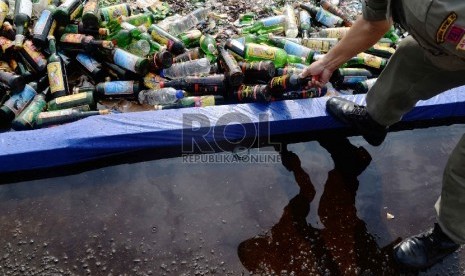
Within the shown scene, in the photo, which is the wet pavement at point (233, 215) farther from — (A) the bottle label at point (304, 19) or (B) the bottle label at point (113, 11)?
(B) the bottle label at point (113, 11)

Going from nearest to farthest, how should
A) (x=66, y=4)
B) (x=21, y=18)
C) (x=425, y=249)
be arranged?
(x=425, y=249) → (x=21, y=18) → (x=66, y=4)

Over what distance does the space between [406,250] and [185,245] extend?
1444mm

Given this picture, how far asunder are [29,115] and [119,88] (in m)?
0.75

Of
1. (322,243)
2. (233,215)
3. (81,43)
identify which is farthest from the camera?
(81,43)

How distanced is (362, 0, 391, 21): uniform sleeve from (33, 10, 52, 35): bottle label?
9.47 feet

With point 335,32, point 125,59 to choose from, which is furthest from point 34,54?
point 335,32

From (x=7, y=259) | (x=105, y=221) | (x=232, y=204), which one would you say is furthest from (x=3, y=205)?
(x=232, y=204)

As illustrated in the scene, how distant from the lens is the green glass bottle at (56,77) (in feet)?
11.0

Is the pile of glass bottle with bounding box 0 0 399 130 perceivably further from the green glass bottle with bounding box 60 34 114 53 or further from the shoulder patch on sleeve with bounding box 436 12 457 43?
the shoulder patch on sleeve with bounding box 436 12 457 43

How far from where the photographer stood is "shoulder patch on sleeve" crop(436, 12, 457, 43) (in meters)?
1.60

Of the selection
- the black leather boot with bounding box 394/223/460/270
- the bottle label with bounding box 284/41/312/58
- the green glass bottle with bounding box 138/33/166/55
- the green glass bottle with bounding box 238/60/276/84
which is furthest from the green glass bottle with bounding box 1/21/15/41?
the black leather boot with bounding box 394/223/460/270

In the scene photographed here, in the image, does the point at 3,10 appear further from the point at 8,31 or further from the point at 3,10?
the point at 8,31

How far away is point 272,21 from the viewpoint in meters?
4.28

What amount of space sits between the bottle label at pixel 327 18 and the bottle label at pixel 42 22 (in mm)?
2874
